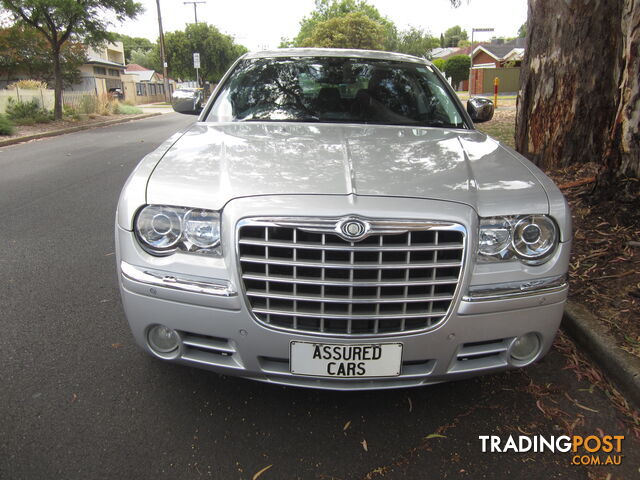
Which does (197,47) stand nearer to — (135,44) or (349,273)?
(349,273)

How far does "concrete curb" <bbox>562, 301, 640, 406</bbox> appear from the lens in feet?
8.17

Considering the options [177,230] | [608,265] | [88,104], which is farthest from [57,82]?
[608,265]

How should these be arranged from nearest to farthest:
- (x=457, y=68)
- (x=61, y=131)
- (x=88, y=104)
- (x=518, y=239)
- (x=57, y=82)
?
(x=518, y=239)
(x=61, y=131)
(x=57, y=82)
(x=88, y=104)
(x=457, y=68)

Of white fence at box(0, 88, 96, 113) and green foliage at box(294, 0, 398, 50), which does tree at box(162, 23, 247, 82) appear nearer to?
green foliage at box(294, 0, 398, 50)

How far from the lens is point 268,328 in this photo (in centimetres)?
201

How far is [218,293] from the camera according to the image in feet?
6.50

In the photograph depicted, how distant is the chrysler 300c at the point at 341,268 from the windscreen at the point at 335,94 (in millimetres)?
1168

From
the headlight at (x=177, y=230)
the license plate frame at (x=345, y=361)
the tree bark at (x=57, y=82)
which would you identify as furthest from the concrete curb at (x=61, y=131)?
the license plate frame at (x=345, y=361)

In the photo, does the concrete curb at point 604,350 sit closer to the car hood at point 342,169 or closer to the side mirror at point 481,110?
the car hood at point 342,169

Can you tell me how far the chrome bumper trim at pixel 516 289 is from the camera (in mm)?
2023

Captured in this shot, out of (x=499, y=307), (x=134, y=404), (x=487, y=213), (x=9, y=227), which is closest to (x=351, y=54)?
(x=487, y=213)

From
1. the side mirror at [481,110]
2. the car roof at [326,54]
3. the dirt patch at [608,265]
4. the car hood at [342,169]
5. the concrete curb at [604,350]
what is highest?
the car roof at [326,54]

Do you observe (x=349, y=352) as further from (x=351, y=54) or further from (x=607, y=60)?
(x=607, y=60)

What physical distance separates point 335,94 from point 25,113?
57.5 ft
